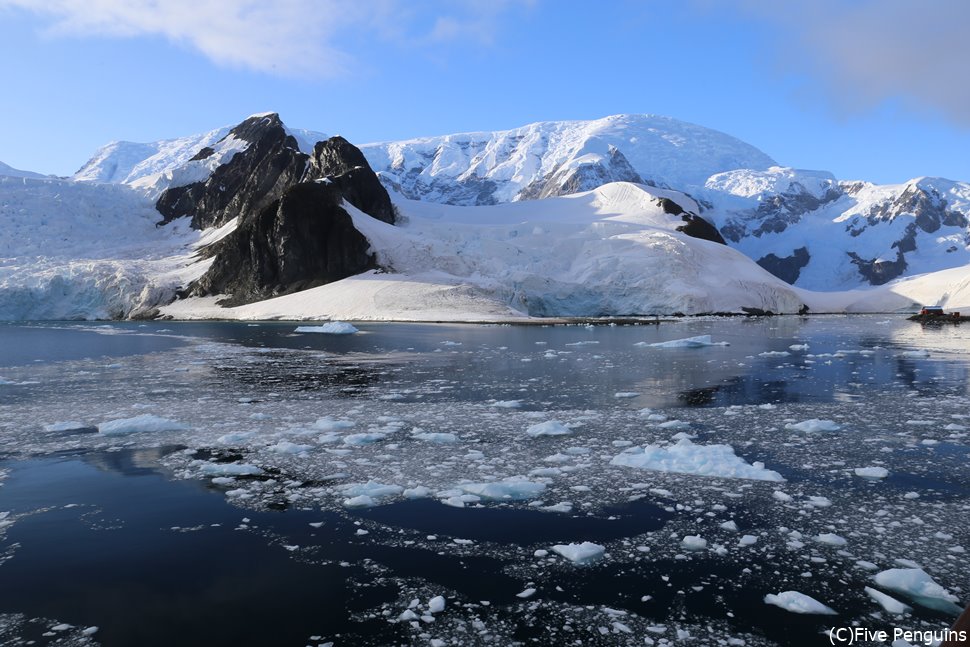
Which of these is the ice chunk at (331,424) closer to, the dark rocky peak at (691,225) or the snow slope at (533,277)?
the snow slope at (533,277)

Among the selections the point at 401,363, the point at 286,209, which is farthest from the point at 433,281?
the point at 401,363

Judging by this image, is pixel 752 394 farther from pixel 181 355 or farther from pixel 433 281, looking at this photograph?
pixel 433 281

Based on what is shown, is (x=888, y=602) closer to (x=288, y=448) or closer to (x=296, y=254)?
(x=288, y=448)

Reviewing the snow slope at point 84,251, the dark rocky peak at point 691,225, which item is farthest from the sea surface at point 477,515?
the dark rocky peak at point 691,225

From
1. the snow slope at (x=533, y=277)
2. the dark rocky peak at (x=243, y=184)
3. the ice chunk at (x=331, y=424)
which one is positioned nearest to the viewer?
the ice chunk at (x=331, y=424)

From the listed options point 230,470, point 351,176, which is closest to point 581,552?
point 230,470

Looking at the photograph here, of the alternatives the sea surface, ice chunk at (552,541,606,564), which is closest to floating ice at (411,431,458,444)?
the sea surface
